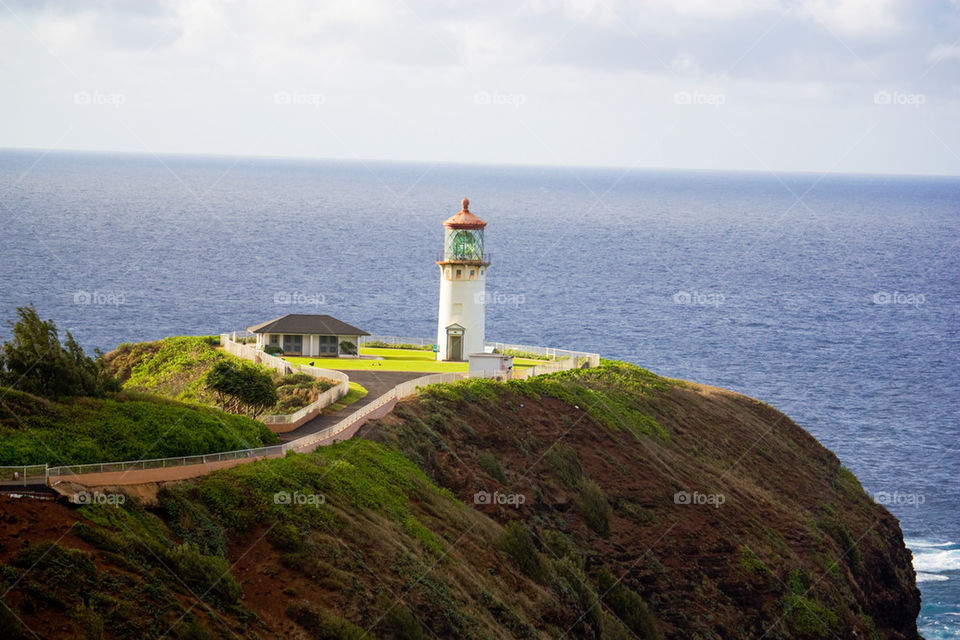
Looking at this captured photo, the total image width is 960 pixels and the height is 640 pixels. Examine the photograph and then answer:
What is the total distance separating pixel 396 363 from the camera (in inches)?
2389

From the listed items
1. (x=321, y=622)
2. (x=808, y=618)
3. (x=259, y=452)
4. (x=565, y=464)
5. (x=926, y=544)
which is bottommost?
(x=926, y=544)

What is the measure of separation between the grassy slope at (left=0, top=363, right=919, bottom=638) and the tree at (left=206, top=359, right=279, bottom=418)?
4015 mm

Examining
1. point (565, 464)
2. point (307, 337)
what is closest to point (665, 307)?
point (307, 337)

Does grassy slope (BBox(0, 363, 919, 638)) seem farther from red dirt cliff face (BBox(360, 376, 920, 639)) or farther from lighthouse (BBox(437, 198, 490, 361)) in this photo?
lighthouse (BBox(437, 198, 490, 361))

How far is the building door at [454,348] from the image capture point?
61.8 meters

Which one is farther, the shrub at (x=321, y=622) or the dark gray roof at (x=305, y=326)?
the dark gray roof at (x=305, y=326)

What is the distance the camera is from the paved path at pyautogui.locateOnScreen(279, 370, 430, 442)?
43.0 meters

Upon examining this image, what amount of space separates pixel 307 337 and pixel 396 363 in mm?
4490

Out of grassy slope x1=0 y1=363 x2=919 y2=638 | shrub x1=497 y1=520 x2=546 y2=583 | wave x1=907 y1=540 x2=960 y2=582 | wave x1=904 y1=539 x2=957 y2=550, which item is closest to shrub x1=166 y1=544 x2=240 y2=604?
grassy slope x1=0 y1=363 x2=919 y2=638

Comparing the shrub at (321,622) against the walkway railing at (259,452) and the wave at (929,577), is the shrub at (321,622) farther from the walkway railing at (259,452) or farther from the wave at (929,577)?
the wave at (929,577)

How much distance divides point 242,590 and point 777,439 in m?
38.6

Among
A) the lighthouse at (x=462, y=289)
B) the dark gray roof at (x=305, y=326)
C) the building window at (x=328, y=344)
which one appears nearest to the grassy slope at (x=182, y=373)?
the dark gray roof at (x=305, y=326)

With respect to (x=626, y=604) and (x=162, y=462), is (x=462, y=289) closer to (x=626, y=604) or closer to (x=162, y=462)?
(x=626, y=604)

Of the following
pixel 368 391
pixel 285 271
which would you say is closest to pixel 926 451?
pixel 368 391
